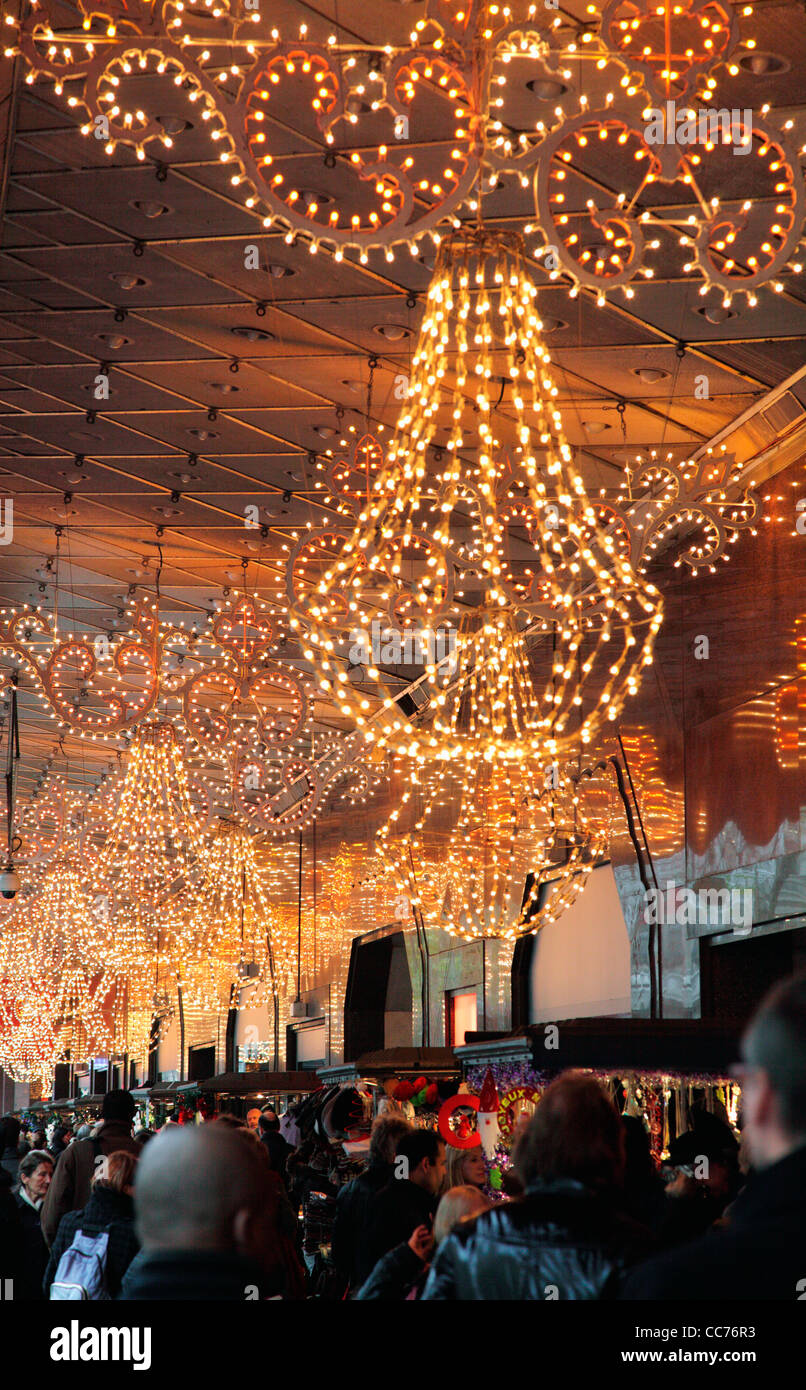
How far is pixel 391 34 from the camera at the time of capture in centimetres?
655

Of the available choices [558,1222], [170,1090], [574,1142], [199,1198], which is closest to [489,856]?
[574,1142]

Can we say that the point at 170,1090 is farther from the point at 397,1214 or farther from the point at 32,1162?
the point at 397,1214

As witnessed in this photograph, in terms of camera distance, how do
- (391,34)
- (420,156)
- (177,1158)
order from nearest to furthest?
(177,1158)
(391,34)
(420,156)

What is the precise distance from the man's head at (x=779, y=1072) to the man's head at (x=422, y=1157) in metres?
3.78

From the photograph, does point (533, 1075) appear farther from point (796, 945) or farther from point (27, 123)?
point (27, 123)

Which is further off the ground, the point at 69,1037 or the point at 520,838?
the point at 520,838

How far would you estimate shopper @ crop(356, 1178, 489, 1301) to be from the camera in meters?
3.97

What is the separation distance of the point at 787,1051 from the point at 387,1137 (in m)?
4.19

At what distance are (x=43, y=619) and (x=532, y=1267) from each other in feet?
28.2

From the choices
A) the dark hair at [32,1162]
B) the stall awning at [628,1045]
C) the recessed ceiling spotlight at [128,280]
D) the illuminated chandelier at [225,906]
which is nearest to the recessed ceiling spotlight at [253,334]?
the recessed ceiling spotlight at [128,280]

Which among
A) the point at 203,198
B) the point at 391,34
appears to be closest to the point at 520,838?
the point at 203,198

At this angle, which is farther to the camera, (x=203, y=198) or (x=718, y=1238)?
(x=203, y=198)

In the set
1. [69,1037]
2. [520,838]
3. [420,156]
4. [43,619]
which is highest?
[420,156]

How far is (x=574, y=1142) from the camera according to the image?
8.27ft
